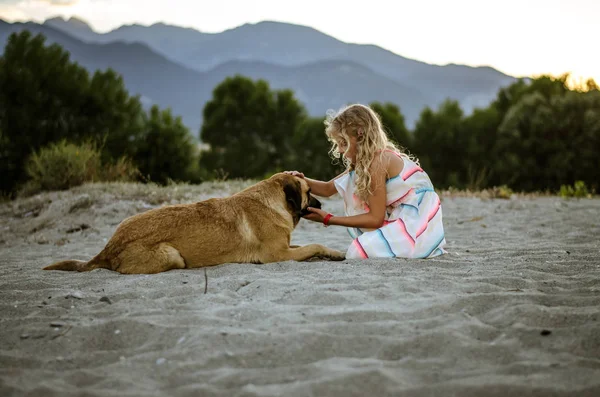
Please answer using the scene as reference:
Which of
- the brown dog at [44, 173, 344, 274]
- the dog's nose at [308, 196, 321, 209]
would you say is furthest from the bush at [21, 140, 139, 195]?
the dog's nose at [308, 196, 321, 209]

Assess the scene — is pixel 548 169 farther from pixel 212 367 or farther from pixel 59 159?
pixel 212 367

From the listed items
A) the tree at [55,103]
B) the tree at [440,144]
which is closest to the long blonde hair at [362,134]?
the tree at [55,103]

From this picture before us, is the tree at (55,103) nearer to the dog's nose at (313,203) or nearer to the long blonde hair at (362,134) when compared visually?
the dog's nose at (313,203)

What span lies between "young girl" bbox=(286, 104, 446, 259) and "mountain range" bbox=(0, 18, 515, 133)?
149390 mm

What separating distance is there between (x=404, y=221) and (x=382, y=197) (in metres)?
0.35

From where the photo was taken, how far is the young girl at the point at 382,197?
541 cm

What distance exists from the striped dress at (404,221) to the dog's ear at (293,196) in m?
0.69

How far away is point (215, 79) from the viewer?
179 meters

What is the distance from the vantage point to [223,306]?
369cm

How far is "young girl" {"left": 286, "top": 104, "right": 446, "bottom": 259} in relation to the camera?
213 inches

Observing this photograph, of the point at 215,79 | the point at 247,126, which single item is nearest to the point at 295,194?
the point at 247,126

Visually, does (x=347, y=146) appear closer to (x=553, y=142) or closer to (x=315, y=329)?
(x=315, y=329)

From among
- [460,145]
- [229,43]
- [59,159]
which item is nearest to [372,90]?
[229,43]

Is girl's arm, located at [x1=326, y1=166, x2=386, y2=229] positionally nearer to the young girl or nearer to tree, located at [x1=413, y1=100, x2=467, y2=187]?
the young girl
